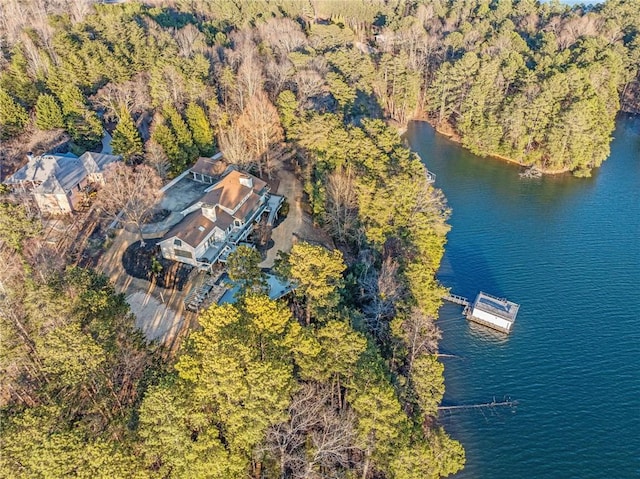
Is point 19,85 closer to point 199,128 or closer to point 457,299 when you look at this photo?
point 199,128

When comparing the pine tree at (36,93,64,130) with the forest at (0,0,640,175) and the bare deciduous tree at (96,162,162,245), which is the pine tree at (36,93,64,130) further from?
the bare deciduous tree at (96,162,162,245)

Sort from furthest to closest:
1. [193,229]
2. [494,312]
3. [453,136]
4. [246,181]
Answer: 1. [453,136]
2. [246,181]
3. [494,312]
4. [193,229]

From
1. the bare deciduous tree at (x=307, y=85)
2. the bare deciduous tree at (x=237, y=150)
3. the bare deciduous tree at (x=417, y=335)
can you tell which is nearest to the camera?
the bare deciduous tree at (x=417, y=335)

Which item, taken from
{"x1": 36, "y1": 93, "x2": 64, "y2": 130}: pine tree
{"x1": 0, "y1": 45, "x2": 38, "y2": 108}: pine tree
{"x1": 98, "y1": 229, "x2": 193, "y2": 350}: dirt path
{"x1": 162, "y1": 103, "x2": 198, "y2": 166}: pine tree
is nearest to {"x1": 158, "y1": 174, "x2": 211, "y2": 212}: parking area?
{"x1": 162, "y1": 103, "x2": 198, "y2": 166}: pine tree

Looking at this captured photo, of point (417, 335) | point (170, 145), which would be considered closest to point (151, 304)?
point (417, 335)

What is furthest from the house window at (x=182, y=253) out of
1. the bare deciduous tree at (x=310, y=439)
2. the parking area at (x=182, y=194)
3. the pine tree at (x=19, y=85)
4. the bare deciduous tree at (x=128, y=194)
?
the pine tree at (x=19, y=85)

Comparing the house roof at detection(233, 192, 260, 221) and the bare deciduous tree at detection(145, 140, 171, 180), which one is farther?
the bare deciduous tree at detection(145, 140, 171, 180)

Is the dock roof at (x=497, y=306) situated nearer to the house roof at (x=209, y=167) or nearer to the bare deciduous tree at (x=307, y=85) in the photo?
the house roof at (x=209, y=167)
